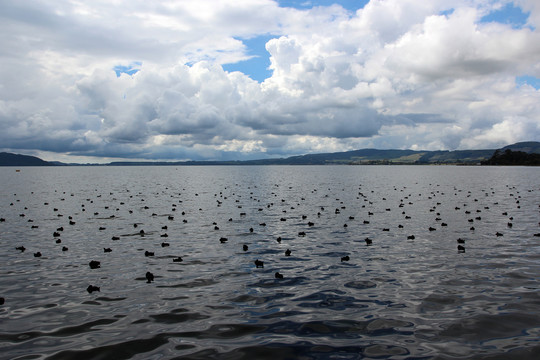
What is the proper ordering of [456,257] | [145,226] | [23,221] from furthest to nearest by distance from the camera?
[23,221]
[145,226]
[456,257]

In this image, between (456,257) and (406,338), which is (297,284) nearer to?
(406,338)

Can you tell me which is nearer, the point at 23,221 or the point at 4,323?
the point at 4,323

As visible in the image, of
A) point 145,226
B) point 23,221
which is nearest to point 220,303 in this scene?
point 145,226

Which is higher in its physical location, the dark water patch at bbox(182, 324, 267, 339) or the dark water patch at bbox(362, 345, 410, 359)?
the dark water patch at bbox(362, 345, 410, 359)

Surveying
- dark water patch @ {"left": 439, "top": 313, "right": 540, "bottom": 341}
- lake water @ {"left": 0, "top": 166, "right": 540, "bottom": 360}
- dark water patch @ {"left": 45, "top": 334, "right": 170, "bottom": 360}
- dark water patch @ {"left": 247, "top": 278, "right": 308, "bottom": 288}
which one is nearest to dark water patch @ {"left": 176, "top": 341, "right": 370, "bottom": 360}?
lake water @ {"left": 0, "top": 166, "right": 540, "bottom": 360}

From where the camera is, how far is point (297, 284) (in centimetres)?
1662

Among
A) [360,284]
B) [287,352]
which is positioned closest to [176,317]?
[287,352]

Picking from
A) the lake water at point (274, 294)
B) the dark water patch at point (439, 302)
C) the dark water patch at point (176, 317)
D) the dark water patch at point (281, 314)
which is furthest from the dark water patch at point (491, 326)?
the dark water patch at point (176, 317)

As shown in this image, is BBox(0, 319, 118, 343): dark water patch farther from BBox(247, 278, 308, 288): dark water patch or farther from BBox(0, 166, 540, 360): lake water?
BBox(247, 278, 308, 288): dark water patch

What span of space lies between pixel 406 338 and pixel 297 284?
6.06 meters

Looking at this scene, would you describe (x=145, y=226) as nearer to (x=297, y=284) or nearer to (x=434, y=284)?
(x=297, y=284)

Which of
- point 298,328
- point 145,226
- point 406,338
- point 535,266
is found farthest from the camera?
point 145,226

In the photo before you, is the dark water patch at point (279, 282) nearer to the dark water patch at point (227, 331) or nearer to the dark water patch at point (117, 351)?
the dark water patch at point (227, 331)

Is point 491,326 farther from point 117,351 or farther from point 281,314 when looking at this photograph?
point 117,351
